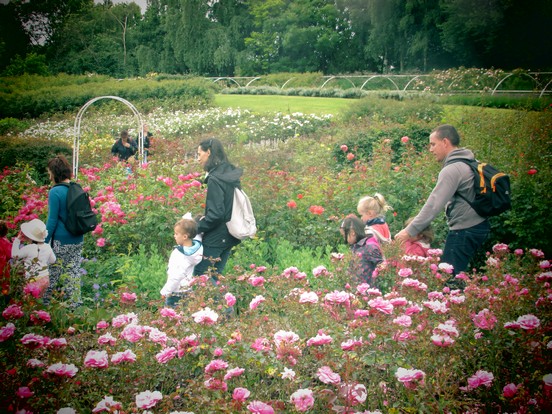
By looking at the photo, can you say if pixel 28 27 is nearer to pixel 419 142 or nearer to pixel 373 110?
pixel 419 142

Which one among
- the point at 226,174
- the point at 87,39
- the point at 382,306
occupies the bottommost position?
the point at 382,306

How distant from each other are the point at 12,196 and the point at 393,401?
19.2ft

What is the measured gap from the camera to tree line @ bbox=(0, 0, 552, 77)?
3143mm

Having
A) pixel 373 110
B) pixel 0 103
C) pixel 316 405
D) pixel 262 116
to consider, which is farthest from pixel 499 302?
pixel 262 116

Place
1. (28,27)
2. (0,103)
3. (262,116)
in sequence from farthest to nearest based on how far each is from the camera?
(262,116) < (0,103) < (28,27)

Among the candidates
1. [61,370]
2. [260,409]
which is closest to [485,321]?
[260,409]

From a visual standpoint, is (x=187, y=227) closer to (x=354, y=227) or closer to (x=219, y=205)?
(x=219, y=205)

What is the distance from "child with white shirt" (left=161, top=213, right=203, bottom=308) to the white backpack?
0.28 m

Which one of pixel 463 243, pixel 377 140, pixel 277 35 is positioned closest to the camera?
pixel 463 243

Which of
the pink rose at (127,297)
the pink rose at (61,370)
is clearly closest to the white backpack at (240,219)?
the pink rose at (127,297)

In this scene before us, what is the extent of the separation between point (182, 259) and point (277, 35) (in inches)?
174

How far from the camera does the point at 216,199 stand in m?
3.46

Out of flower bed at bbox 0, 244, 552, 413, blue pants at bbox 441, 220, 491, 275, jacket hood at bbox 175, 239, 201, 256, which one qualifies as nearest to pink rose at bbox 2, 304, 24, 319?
flower bed at bbox 0, 244, 552, 413

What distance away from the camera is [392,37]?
4.97 metres
